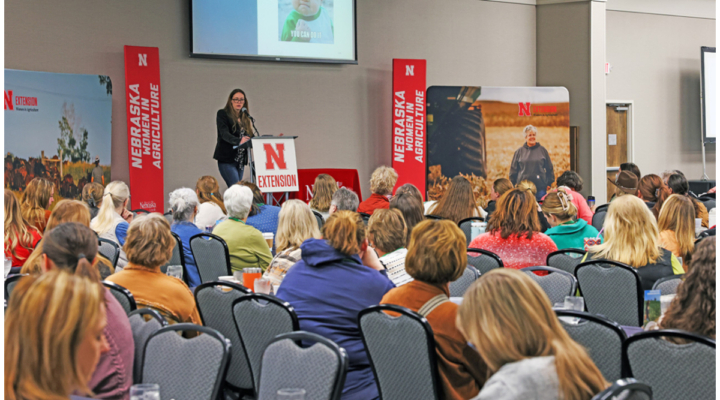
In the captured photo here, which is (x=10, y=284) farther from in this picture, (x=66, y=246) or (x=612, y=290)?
(x=612, y=290)

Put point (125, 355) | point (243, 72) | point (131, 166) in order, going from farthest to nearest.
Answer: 1. point (243, 72)
2. point (131, 166)
3. point (125, 355)

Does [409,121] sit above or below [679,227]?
above

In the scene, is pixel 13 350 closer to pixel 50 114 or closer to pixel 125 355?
pixel 125 355

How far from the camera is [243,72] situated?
10.0 metres

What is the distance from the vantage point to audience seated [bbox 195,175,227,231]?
255 inches

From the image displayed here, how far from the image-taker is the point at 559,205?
509 centimetres

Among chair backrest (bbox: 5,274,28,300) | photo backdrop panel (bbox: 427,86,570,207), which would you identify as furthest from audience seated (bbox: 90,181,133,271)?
photo backdrop panel (bbox: 427,86,570,207)

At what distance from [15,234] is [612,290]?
12.6 feet

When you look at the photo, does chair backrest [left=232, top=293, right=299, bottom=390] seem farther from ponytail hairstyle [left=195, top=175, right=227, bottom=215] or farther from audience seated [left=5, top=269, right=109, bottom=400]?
ponytail hairstyle [left=195, top=175, right=227, bottom=215]

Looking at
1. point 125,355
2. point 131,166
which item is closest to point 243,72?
point 131,166

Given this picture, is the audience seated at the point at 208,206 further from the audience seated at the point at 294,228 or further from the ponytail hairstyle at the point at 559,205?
the ponytail hairstyle at the point at 559,205

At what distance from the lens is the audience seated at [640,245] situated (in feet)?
12.7

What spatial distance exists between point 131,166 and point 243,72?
2127mm

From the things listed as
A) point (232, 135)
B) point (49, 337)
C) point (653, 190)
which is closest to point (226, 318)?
point (49, 337)
